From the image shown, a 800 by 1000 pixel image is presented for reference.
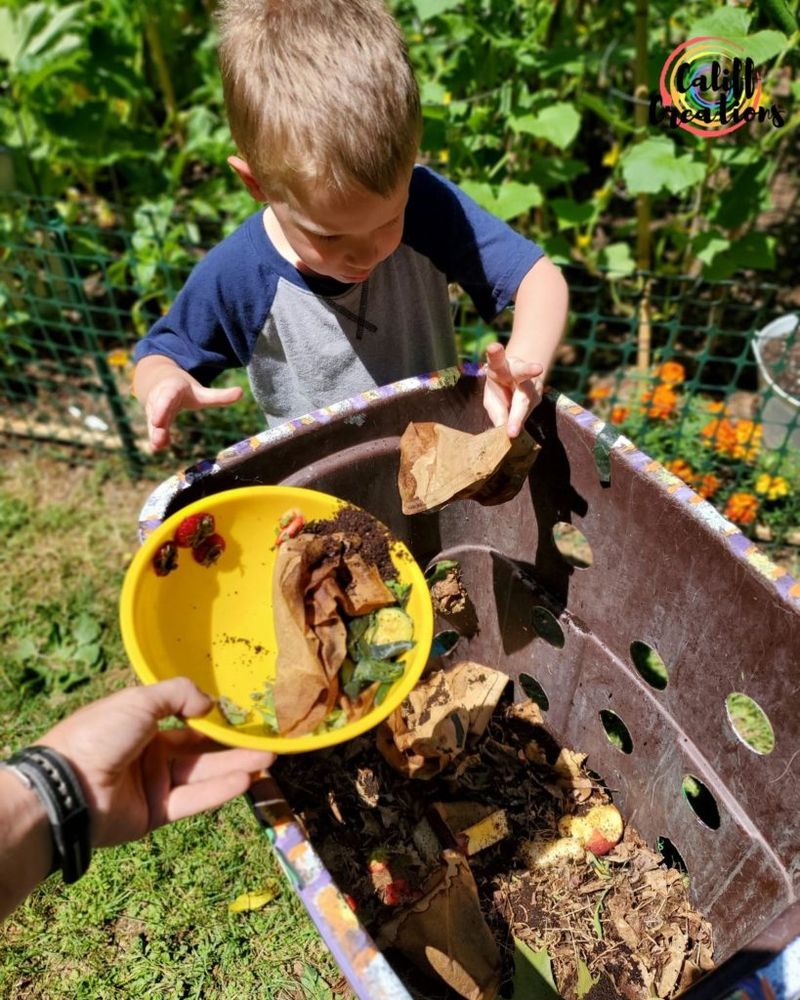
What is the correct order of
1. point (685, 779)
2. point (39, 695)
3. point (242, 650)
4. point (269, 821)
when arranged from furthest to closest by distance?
point (39, 695), point (685, 779), point (242, 650), point (269, 821)

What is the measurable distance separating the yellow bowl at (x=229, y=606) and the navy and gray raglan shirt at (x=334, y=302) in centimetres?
44

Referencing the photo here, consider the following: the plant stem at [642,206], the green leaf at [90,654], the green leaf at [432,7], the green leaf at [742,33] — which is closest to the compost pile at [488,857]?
the green leaf at [90,654]

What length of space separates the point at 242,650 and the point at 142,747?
279mm

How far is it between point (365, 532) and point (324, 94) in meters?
0.62

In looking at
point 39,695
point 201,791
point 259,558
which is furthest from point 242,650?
point 39,695

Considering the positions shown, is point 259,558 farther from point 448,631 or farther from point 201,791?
point 448,631

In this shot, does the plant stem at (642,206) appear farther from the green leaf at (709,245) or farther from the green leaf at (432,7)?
the green leaf at (432,7)

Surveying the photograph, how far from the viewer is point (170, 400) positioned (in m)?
1.34

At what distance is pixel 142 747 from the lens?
1.03 meters

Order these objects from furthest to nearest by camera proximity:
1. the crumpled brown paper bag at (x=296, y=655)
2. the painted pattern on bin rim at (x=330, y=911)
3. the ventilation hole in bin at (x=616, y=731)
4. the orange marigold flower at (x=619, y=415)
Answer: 1. the orange marigold flower at (x=619, y=415)
2. the ventilation hole in bin at (x=616, y=731)
3. the crumpled brown paper bag at (x=296, y=655)
4. the painted pattern on bin rim at (x=330, y=911)

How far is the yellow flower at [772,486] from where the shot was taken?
249 centimetres

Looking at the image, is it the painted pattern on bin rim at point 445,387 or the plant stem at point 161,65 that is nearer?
the painted pattern on bin rim at point 445,387

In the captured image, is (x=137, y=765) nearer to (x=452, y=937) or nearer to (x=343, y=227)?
(x=452, y=937)

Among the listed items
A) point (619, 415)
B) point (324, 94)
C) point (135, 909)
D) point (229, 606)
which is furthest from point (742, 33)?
point (135, 909)
